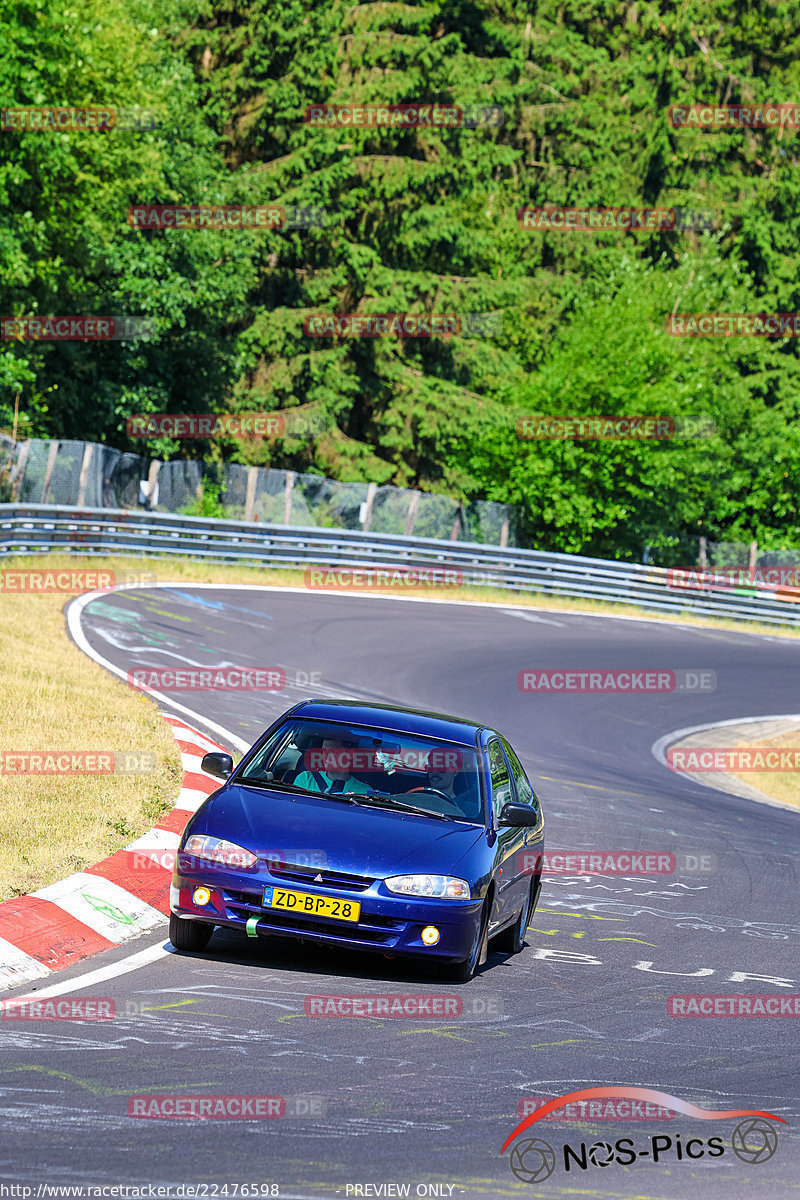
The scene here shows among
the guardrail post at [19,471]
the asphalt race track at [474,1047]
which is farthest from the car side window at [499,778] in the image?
the guardrail post at [19,471]

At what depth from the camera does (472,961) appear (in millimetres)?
7785

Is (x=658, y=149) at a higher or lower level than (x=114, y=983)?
higher

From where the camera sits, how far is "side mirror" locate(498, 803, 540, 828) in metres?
8.55

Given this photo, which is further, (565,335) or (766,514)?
(766,514)

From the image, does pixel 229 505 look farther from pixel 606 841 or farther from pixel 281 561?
pixel 606 841

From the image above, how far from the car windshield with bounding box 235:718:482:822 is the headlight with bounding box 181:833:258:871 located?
805mm

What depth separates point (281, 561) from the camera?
31.2 metres

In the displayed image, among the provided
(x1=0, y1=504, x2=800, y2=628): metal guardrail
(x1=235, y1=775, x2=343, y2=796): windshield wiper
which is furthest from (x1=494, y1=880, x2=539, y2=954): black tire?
(x1=0, y1=504, x2=800, y2=628): metal guardrail

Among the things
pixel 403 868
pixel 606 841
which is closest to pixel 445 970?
pixel 403 868

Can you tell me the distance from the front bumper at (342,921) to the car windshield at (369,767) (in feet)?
2.93

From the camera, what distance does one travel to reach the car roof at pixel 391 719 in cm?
905

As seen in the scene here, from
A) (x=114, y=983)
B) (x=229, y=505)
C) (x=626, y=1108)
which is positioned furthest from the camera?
(x=229, y=505)

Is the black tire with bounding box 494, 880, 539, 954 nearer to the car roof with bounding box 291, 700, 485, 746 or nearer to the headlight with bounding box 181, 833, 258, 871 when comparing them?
the car roof with bounding box 291, 700, 485, 746

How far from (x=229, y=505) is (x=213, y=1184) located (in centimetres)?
2965
